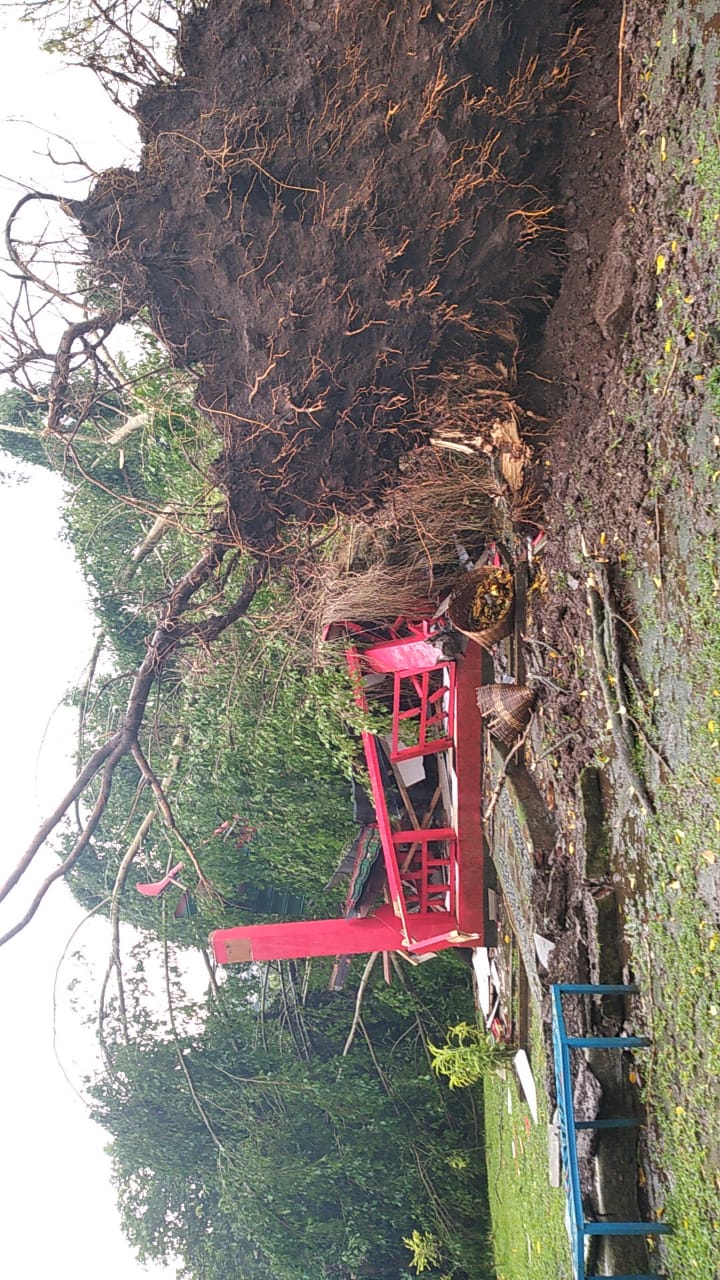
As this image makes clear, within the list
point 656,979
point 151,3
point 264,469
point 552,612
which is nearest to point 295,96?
point 151,3

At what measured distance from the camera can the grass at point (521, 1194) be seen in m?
5.68

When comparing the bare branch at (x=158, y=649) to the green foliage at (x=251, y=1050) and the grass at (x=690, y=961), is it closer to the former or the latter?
the grass at (x=690, y=961)

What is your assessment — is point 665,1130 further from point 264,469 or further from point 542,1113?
point 264,469

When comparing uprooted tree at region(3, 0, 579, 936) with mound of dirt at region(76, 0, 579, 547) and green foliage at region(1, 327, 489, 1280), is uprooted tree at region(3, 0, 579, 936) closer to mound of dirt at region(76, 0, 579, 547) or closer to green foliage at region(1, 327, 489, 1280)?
mound of dirt at region(76, 0, 579, 547)

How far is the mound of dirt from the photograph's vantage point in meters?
3.50

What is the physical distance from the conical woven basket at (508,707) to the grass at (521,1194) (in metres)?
2.58

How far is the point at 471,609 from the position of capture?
5.00 meters

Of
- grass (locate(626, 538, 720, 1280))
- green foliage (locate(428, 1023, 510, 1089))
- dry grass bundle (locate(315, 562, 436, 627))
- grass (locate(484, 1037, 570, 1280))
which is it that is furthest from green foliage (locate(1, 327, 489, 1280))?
grass (locate(626, 538, 720, 1280))

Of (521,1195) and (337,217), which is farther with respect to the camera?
(521,1195)

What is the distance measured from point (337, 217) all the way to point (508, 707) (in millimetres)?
2790

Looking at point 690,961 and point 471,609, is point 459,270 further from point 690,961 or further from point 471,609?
point 690,961

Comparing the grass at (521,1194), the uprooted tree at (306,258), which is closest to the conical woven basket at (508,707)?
the uprooted tree at (306,258)

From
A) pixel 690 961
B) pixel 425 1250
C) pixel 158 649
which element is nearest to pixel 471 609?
pixel 158 649

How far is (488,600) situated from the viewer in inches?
194
